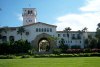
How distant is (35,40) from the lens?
170 ft

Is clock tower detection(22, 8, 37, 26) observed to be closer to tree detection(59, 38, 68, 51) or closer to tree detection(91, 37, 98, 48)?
tree detection(59, 38, 68, 51)

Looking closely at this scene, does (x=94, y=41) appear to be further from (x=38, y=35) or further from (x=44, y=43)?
(x=44, y=43)

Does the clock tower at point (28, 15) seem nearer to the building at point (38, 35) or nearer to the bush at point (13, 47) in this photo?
the building at point (38, 35)

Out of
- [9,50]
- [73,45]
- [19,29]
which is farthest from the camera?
[73,45]

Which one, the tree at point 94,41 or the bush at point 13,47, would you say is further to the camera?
the tree at point 94,41

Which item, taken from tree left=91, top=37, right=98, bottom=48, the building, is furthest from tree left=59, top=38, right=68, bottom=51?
tree left=91, top=37, right=98, bottom=48

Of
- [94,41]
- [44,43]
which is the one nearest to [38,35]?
[94,41]

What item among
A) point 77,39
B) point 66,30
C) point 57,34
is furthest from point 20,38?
point 77,39

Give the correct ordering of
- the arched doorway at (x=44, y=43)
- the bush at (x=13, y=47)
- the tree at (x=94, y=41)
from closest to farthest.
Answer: the bush at (x=13, y=47) → the tree at (x=94, y=41) → the arched doorway at (x=44, y=43)

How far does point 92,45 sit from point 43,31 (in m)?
20.7

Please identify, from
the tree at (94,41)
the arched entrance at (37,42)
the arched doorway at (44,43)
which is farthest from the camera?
the arched doorway at (44,43)

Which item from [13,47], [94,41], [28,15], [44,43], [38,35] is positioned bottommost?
[13,47]

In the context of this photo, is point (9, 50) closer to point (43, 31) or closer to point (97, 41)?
point (43, 31)

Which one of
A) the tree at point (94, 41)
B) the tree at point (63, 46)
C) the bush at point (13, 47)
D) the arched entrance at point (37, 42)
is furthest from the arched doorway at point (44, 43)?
the tree at point (94, 41)
